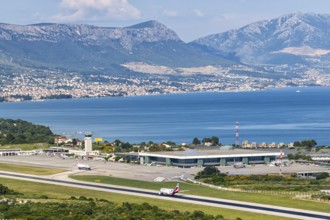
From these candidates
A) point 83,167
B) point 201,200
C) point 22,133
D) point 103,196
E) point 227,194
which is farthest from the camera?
point 22,133

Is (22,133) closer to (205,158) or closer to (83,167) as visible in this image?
(83,167)

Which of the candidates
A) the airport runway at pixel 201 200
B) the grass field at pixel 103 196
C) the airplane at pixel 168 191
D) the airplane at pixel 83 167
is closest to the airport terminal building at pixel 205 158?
the airplane at pixel 83 167

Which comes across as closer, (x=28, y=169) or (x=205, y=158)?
(x=28, y=169)

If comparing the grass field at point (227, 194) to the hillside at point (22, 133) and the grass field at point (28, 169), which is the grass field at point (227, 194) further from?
the hillside at point (22, 133)

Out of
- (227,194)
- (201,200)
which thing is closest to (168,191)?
(201,200)

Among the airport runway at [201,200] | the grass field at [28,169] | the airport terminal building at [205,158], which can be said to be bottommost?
the airport runway at [201,200]

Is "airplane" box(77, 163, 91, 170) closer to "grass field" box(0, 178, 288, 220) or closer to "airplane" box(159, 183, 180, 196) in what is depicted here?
"grass field" box(0, 178, 288, 220)
